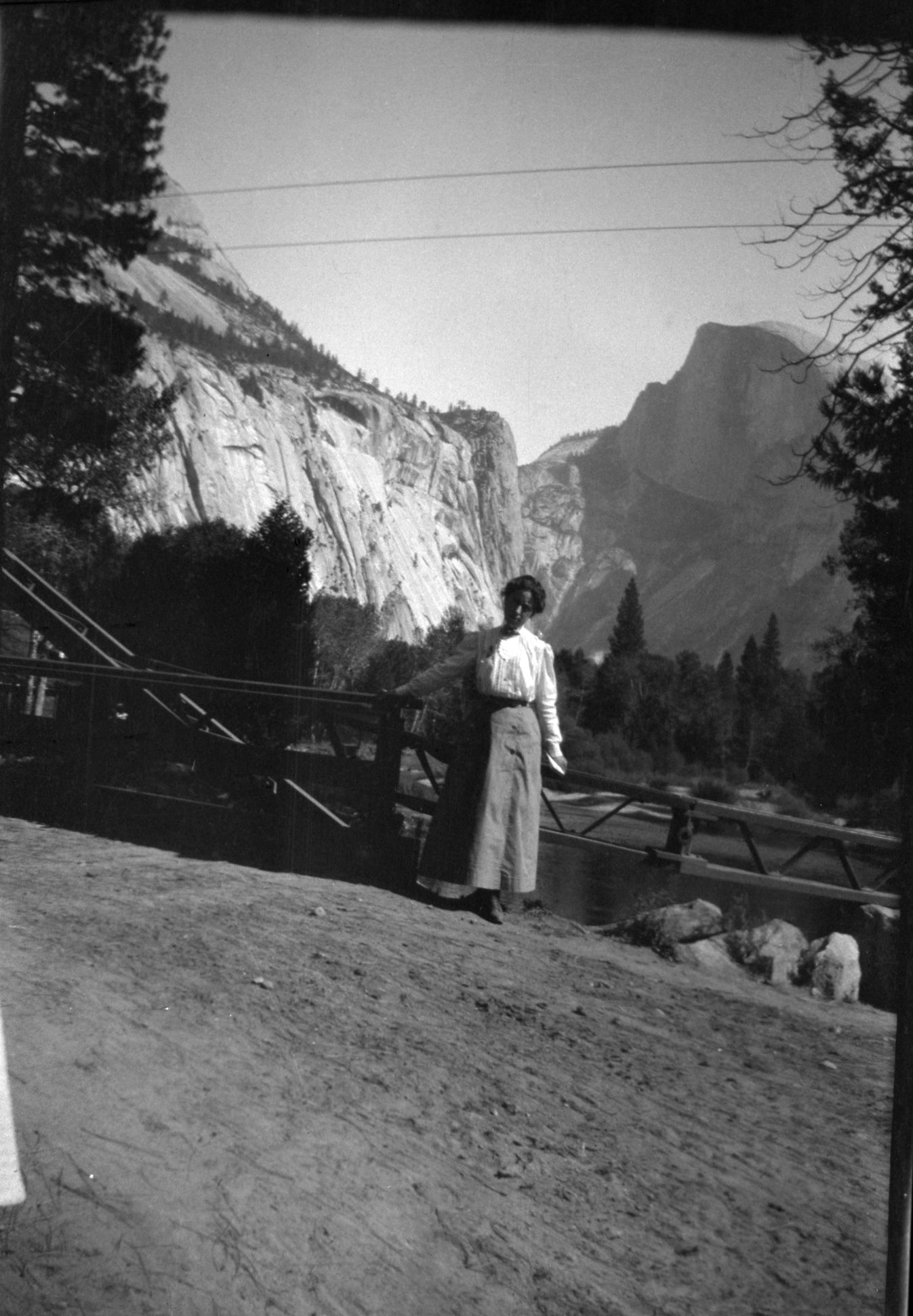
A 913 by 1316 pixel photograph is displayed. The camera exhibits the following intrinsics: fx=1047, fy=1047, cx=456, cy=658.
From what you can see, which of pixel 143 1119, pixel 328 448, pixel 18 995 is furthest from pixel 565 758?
pixel 18 995

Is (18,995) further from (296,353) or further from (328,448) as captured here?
(296,353)

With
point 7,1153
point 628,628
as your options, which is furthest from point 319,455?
point 7,1153

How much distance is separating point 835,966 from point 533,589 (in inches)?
34.4

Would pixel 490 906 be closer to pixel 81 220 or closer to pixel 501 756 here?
pixel 501 756

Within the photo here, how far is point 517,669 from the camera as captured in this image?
205 cm

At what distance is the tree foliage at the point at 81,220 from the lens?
246cm

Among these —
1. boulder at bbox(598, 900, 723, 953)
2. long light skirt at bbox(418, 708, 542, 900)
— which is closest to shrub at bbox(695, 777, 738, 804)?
boulder at bbox(598, 900, 723, 953)

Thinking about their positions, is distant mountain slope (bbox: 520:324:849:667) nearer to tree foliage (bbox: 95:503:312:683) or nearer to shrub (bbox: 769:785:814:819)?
shrub (bbox: 769:785:814:819)

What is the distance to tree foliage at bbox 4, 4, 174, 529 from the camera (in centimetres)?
246

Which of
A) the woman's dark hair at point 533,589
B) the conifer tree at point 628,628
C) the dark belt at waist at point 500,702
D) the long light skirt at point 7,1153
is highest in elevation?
the woman's dark hair at point 533,589

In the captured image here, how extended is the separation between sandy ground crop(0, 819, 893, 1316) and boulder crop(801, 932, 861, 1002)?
36 mm

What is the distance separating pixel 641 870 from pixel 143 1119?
3.58ft

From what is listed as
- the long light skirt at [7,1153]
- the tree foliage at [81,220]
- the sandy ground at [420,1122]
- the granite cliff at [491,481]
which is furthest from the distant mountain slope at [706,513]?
the long light skirt at [7,1153]

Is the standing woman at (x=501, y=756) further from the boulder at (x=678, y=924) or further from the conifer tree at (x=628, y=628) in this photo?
the boulder at (x=678, y=924)
